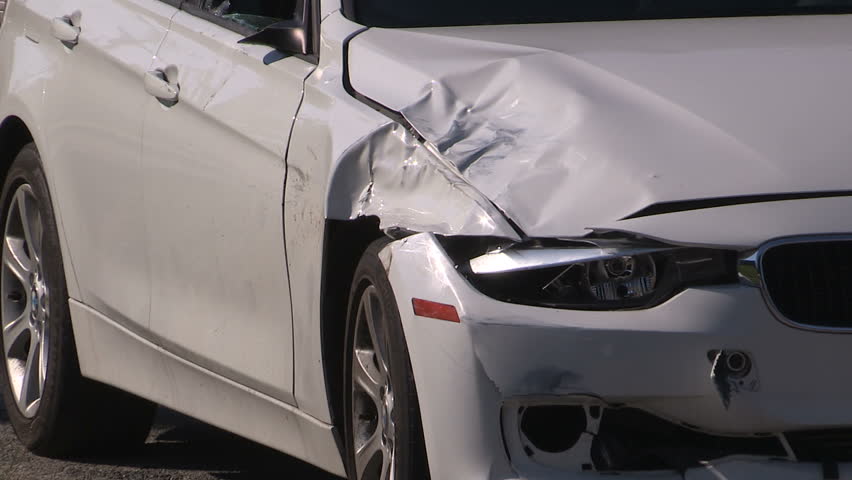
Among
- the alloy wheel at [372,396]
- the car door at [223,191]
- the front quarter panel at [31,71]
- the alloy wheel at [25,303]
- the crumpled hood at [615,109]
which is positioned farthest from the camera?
the alloy wheel at [25,303]

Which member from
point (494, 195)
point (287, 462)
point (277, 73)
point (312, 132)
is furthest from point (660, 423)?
point (287, 462)

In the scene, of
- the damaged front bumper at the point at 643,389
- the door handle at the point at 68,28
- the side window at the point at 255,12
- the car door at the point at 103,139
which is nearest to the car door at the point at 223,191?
the side window at the point at 255,12

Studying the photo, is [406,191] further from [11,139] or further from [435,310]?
[11,139]

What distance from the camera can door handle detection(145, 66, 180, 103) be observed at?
16.0ft

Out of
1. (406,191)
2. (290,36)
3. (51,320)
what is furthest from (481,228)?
(51,320)

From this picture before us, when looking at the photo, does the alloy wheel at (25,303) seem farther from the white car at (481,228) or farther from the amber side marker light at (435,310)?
the amber side marker light at (435,310)

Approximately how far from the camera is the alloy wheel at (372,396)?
3.88 metres

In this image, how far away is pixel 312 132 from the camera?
415cm

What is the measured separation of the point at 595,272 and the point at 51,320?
2920 millimetres

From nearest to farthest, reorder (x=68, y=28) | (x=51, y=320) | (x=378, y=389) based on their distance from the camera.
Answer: (x=378, y=389) → (x=68, y=28) → (x=51, y=320)

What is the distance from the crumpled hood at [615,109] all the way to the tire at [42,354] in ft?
6.38

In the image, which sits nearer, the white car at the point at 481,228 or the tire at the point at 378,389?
the white car at the point at 481,228

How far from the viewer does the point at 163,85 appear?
4953 millimetres

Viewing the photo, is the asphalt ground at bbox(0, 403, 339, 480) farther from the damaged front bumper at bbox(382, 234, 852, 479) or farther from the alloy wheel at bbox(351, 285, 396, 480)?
the damaged front bumper at bbox(382, 234, 852, 479)
